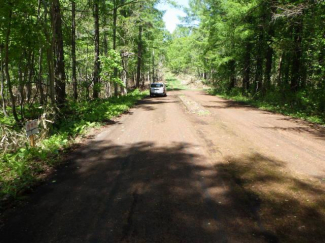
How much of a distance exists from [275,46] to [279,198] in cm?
1430

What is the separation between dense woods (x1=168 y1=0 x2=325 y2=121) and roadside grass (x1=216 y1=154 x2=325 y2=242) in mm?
9319

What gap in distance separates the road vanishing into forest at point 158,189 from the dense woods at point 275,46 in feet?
24.3

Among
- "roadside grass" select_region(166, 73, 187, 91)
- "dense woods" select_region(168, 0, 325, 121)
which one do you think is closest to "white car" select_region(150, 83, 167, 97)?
"dense woods" select_region(168, 0, 325, 121)

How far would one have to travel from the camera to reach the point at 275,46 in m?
15.7

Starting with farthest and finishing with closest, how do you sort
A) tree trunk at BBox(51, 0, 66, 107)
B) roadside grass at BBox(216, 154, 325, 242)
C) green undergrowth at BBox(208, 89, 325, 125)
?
green undergrowth at BBox(208, 89, 325, 125)
tree trunk at BBox(51, 0, 66, 107)
roadside grass at BBox(216, 154, 325, 242)

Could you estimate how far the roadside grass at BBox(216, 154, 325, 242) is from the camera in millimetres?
3328

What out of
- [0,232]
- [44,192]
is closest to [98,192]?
[44,192]

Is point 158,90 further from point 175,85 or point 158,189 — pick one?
point 175,85

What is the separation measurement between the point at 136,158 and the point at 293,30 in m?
18.9

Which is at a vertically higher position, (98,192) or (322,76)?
(322,76)

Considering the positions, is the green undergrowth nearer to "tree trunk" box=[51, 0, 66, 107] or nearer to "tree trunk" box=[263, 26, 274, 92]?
"tree trunk" box=[263, 26, 274, 92]

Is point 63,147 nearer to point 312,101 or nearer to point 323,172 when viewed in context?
point 323,172

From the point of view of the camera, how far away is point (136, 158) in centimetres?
653

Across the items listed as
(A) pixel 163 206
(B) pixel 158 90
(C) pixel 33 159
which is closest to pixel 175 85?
(B) pixel 158 90
